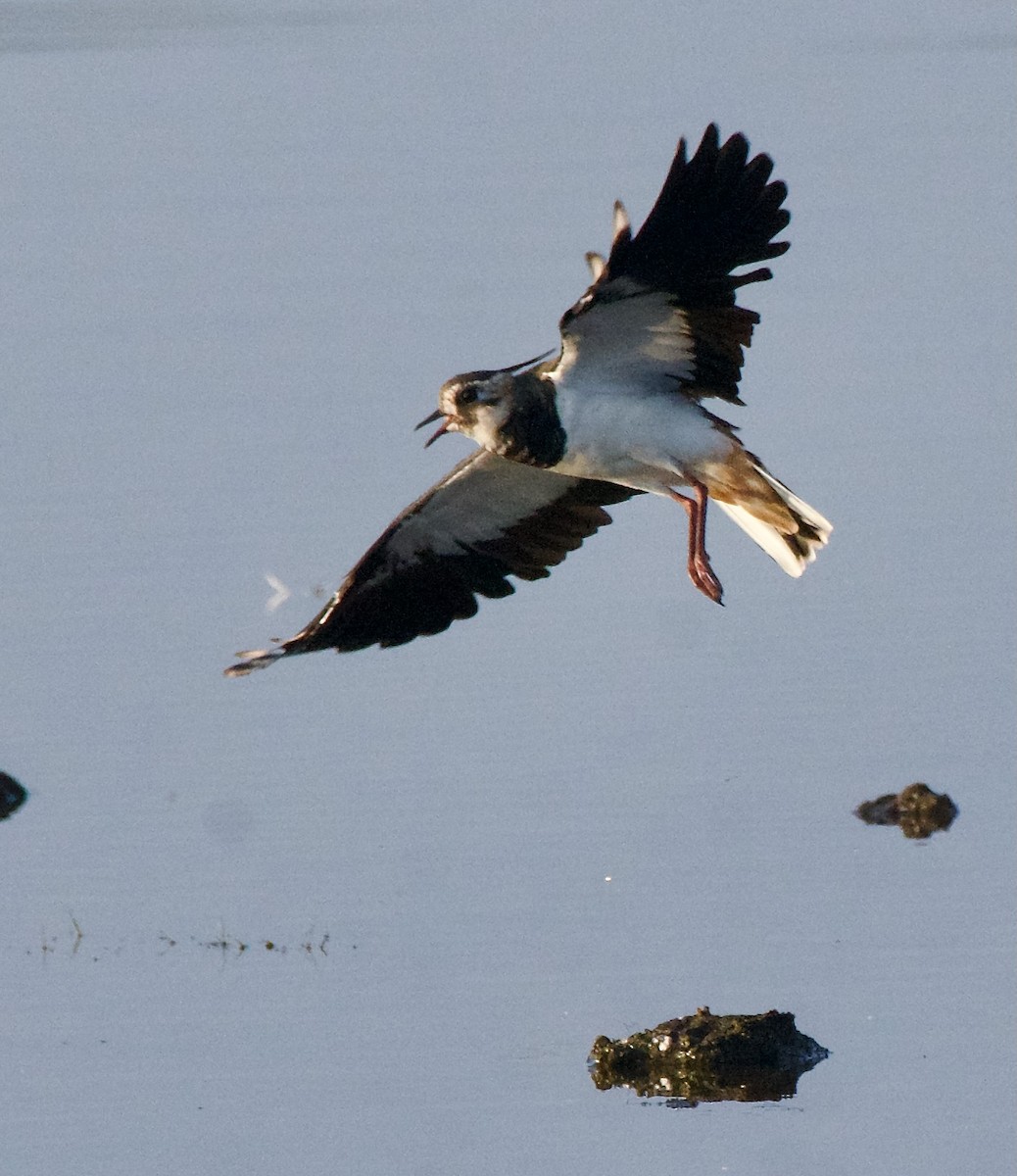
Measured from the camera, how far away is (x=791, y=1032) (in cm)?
670

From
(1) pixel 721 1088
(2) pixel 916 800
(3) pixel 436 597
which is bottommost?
(1) pixel 721 1088

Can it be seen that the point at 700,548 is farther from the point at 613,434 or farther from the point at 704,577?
the point at 613,434

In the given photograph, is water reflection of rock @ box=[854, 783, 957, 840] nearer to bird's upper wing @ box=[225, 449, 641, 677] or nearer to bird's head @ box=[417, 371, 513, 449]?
bird's upper wing @ box=[225, 449, 641, 677]

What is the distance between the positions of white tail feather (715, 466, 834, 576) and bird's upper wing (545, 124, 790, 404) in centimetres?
56

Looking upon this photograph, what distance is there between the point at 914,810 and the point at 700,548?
3.77ft

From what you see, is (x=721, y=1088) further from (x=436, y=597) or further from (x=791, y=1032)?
(x=436, y=597)

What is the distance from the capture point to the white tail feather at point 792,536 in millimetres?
7531

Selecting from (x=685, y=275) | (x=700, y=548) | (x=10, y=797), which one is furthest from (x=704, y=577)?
(x=10, y=797)

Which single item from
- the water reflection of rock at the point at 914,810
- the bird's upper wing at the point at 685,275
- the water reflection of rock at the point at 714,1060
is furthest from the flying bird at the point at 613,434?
the water reflection of rock at the point at 714,1060

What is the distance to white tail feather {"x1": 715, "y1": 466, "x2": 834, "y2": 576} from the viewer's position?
297 inches

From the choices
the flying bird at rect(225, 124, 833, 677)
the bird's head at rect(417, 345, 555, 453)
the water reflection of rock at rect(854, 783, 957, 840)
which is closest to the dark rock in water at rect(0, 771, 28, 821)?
the flying bird at rect(225, 124, 833, 677)

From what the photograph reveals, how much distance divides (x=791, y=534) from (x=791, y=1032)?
1696mm

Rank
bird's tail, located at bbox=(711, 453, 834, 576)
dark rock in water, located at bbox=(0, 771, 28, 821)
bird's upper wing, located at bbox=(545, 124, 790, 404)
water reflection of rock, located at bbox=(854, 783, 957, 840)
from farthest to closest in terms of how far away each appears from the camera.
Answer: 1. dark rock in water, located at bbox=(0, 771, 28, 821)
2. water reflection of rock, located at bbox=(854, 783, 957, 840)
3. bird's tail, located at bbox=(711, 453, 834, 576)
4. bird's upper wing, located at bbox=(545, 124, 790, 404)

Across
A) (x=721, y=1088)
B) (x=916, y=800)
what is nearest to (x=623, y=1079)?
(x=721, y=1088)
